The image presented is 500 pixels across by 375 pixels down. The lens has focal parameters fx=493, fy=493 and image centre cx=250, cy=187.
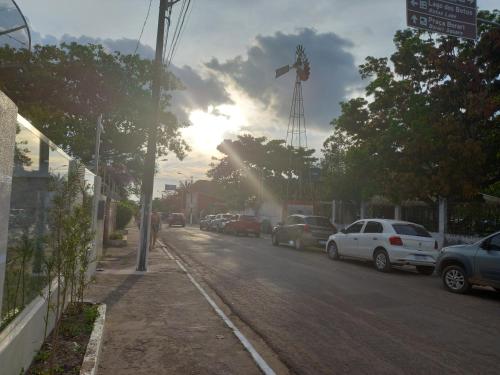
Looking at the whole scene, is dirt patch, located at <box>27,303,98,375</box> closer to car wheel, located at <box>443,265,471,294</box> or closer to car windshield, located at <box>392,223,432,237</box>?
car wheel, located at <box>443,265,471,294</box>

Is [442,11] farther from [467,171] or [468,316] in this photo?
[467,171]

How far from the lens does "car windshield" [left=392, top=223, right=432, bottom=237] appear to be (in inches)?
568

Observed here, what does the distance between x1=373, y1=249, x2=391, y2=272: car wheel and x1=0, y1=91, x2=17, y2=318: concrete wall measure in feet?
39.3

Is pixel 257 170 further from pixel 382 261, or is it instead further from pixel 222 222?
pixel 382 261

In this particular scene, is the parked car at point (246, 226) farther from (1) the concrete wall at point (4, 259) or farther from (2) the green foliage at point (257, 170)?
(1) the concrete wall at point (4, 259)

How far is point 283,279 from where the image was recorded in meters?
12.0

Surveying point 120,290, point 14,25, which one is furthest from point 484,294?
point 14,25

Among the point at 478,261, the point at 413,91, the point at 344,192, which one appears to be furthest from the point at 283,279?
the point at 344,192

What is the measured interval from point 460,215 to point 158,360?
1800 cm

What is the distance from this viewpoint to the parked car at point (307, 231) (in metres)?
21.2

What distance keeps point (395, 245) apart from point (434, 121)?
7.88m

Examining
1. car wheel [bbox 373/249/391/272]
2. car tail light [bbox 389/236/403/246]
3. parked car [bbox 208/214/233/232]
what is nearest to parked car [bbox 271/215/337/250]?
car wheel [bbox 373/249/391/272]

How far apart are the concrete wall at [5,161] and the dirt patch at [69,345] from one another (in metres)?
1.20

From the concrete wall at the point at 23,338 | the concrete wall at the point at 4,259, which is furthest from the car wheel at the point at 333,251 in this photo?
the concrete wall at the point at 4,259
